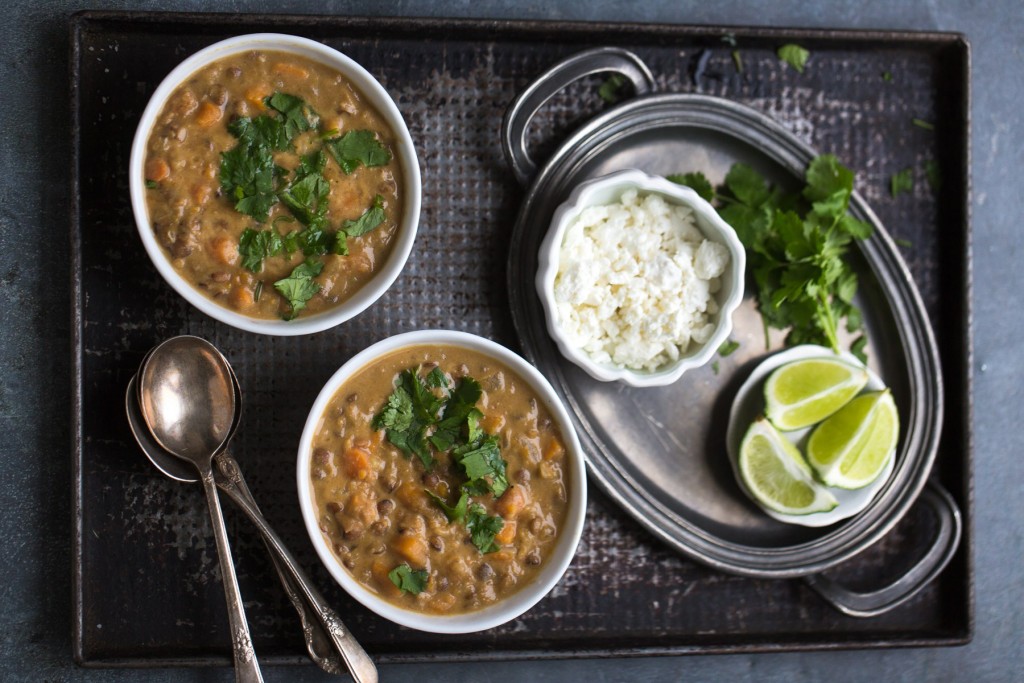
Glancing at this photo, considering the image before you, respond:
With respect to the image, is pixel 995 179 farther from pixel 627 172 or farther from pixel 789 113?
pixel 627 172

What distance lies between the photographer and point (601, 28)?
3152 millimetres

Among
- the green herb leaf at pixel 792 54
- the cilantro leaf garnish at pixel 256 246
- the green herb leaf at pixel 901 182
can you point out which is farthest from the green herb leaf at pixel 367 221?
the green herb leaf at pixel 901 182

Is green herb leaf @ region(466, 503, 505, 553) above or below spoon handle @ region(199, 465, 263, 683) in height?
above

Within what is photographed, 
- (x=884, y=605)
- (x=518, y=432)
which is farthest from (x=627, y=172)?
(x=884, y=605)

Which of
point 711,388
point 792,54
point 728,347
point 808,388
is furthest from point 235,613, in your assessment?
point 792,54

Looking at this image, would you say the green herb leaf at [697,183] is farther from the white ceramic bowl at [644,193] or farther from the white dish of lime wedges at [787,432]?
the white dish of lime wedges at [787,432]

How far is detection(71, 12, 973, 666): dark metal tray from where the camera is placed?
303 centimetres

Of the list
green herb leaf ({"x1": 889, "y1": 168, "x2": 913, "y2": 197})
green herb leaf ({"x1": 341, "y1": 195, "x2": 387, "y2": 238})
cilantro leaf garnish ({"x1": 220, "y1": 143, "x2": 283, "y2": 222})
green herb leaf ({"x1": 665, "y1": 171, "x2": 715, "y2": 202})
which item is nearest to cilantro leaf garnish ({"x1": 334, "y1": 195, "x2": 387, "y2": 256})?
green herb leaf ({"x1": 341, "y1": 195, "x2": 387, "y2": 238})

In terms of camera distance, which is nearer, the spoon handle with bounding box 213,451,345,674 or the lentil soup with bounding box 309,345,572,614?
the lentil soup with bounding box 309,345,572,614

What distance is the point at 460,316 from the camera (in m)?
3.16

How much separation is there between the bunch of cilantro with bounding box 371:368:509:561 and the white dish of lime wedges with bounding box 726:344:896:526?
3.21 feet

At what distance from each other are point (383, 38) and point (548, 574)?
197 centimetres

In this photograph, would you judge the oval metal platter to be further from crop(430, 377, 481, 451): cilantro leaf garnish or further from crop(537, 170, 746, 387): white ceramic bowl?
crop(430, 377, 481, 451): cilantro leaf garnish

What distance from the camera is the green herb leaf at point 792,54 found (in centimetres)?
331
